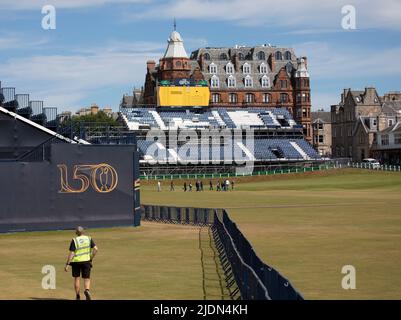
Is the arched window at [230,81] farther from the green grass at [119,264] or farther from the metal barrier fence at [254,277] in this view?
the metal barrier fence at [254,277]

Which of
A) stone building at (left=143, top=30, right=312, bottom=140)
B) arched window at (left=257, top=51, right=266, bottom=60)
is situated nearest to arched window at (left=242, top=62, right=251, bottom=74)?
stone building at (left=143, top=30, right=312, bottom=140)

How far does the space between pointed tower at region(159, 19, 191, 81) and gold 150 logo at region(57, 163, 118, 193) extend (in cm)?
12022

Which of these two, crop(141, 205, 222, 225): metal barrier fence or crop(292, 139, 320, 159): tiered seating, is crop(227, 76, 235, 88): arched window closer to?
crop(292, 139, 320, 159): tiered seating

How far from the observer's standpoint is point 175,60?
17062 cm

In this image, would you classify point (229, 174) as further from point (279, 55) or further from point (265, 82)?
point (279, 55)

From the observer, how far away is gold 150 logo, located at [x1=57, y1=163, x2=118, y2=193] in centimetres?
4934

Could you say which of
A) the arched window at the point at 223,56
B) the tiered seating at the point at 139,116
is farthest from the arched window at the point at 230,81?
the tiered seating at the point at 139,116

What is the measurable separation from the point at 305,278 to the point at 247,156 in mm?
116994

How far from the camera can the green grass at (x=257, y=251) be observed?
87.7 feet

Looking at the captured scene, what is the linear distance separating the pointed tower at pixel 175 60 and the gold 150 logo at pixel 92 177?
394ft

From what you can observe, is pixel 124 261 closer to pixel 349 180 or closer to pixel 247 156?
pixel 349 180

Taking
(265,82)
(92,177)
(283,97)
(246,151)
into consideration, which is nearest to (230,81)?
(265,82)

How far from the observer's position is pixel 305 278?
28406mm
